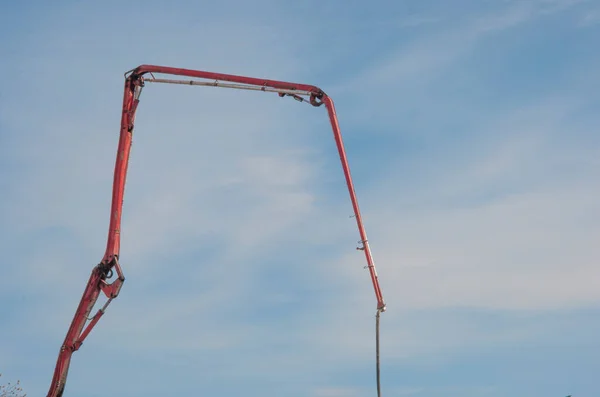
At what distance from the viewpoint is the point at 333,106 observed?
3272 cm

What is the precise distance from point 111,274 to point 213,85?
24.9 feet

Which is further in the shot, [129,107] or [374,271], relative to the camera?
[129,107]

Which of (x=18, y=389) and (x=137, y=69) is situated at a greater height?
(x=137, y=69)

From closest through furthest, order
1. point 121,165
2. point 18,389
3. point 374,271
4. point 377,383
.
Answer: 1. point 377,383
2. point 374,271
3. point 121,165
4. point 18,389

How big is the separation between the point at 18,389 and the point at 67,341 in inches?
293

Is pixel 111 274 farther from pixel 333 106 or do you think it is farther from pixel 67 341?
pixel 333 106

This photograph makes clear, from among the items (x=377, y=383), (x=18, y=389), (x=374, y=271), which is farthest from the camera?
(x=18, y=389)

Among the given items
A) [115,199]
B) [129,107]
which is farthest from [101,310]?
[129,107]

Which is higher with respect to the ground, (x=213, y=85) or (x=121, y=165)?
(x=213, y=85)

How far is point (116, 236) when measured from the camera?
32.5 metres

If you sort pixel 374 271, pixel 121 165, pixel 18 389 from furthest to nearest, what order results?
1. pixel 18 389
2. pixel 121 165
3. pixel 374 271

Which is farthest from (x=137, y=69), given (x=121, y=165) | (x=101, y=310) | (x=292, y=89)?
(x=101, y=310)

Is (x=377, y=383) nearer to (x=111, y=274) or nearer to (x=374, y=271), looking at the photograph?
(x=374, y=271)

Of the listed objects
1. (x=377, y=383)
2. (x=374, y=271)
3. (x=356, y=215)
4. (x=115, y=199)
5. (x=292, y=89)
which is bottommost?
(x=377, y=383)
